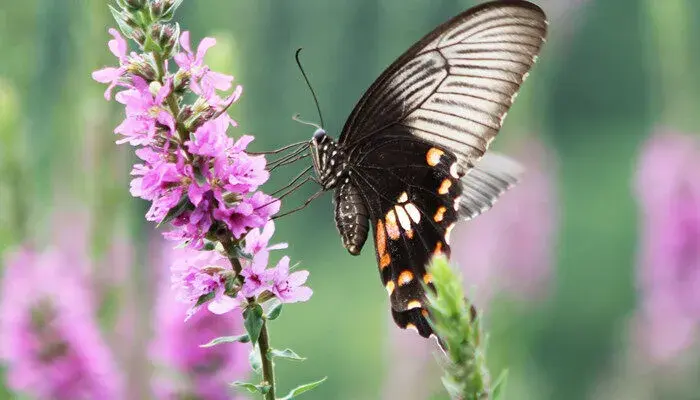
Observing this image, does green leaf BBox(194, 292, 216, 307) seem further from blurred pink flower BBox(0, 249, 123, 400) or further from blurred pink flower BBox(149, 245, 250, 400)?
blurred pink flower BBox(0, 249, 123, 400)

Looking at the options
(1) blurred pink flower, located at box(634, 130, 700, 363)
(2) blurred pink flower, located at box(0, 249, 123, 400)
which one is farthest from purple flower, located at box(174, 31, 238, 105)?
(1) blurred pink flower, located at box(634, 130, 700, 363)

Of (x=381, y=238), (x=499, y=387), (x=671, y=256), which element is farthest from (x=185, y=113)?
(x=671, y=256)

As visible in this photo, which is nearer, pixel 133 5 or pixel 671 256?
pixel 133 5

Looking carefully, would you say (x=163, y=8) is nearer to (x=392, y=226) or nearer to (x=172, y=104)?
(x=172, y=104)

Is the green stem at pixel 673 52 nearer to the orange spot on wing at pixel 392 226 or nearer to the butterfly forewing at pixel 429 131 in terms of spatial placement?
the butterfly forewing at pixel 429 131

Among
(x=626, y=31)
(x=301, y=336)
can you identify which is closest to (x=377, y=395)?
(x=301, y=336)

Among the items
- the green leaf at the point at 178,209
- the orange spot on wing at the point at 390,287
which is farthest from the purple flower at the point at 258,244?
the orange spot on wing at the point at 390,287
